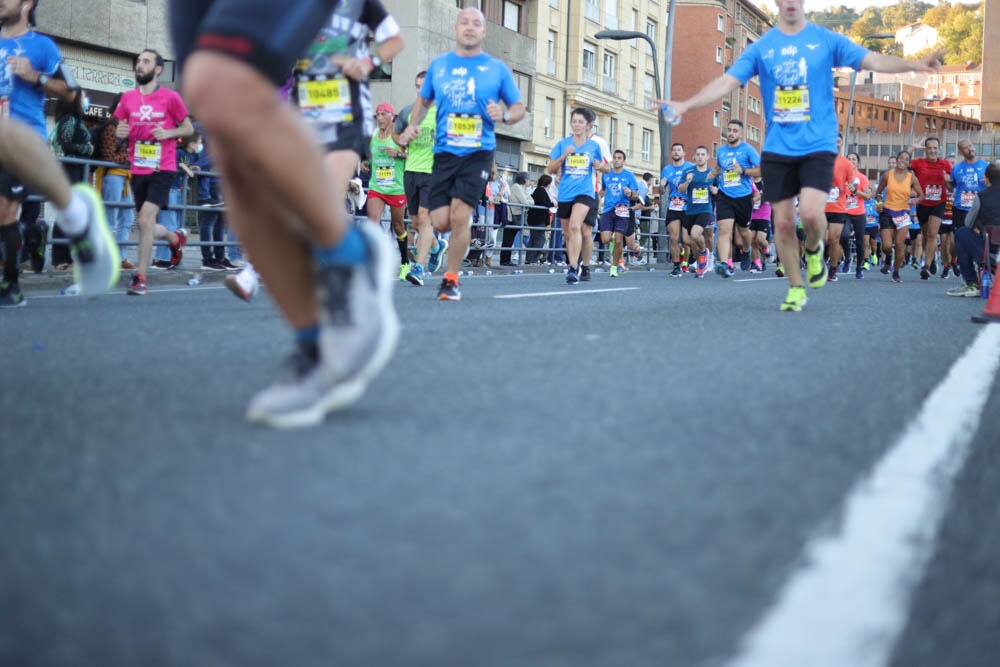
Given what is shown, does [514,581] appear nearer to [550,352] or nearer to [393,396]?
[393,396]

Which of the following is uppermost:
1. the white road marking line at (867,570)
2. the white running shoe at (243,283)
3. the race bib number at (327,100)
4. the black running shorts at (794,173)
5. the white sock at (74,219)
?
the race bib number at (327,100)

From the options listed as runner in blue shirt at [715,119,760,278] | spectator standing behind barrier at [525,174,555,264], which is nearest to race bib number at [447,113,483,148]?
runner in blue shirt at [715,119,760,278]

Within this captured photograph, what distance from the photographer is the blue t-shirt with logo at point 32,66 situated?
763cm

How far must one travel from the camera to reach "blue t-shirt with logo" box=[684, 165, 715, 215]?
66.4 ft

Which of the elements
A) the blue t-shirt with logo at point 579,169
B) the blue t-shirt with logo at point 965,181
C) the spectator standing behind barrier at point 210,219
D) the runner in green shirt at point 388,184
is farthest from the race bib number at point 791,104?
the blue t-shirt with logo at point 965,181

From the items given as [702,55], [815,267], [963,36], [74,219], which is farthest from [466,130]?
[963,36]

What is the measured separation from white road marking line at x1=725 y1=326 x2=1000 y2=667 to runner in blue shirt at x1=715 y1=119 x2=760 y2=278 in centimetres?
1579

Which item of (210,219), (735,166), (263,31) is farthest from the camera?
(735,166)

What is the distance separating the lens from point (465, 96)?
985 centimetres

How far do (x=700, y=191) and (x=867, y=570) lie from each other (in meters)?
18.9

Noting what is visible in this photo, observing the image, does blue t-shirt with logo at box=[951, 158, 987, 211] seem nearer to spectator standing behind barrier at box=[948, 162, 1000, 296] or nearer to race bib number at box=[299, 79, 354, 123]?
spectator standing behind barrier at box=[948, 162, 1000, 296]

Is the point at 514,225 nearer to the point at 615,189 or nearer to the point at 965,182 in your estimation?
the point at 615,189

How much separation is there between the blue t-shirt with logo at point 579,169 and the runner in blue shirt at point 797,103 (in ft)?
21.4

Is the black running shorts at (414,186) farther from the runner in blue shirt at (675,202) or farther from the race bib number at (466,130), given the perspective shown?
the runner in blue shirt at (675,202)
